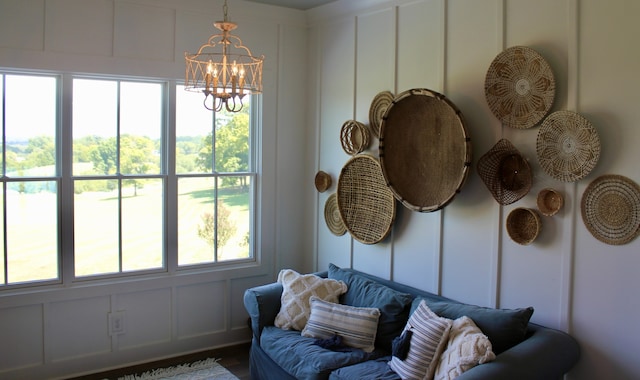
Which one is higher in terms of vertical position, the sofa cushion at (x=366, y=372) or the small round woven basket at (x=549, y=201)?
the small round woven basket at (x=549, y=201)

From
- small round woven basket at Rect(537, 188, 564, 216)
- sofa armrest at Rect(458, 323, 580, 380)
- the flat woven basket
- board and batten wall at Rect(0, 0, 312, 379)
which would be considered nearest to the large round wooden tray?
the flat woven basket

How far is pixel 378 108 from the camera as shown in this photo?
398 centimetres

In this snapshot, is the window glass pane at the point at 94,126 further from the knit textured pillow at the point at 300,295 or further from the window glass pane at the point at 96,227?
the knit textured pillow at the point at 300,295

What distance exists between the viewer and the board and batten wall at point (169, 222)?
3738mm

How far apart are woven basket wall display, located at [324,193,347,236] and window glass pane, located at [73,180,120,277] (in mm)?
1658

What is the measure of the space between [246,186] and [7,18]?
211 cm

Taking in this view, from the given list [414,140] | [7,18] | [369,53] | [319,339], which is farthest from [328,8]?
[319,339]

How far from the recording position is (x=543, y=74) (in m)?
2.85

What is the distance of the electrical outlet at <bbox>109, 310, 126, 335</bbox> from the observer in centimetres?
406

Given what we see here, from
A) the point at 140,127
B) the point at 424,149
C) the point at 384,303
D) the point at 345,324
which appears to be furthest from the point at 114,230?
the point at 424,149

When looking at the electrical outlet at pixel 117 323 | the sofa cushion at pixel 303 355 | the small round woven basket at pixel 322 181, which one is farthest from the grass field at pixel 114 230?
the sofa cushion at pixel 303 355

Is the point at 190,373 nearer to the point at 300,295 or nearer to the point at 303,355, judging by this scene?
the point at 300,295

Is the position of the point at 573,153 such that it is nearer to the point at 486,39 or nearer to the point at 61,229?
the point at 486,39

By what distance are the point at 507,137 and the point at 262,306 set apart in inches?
77.0
